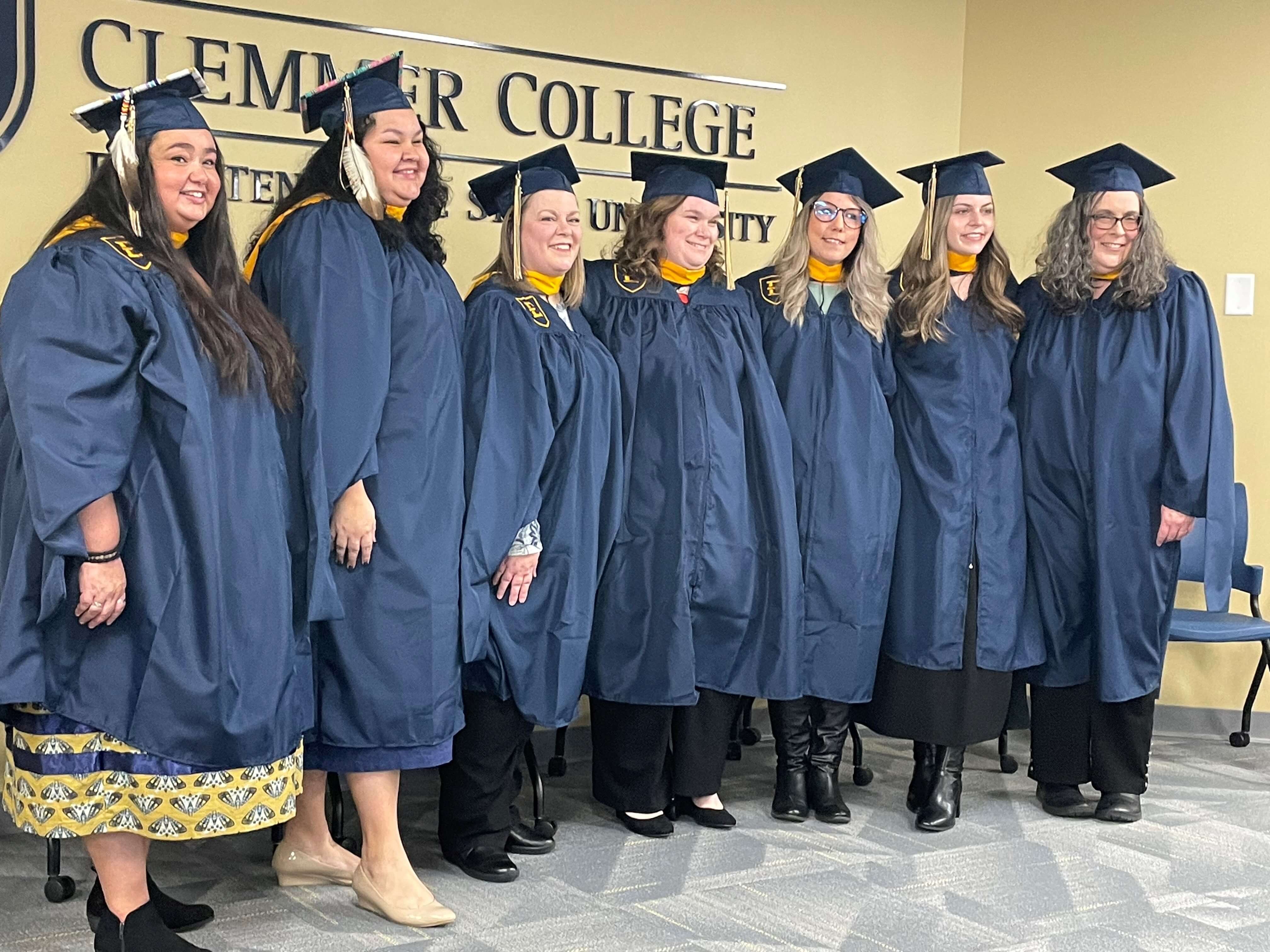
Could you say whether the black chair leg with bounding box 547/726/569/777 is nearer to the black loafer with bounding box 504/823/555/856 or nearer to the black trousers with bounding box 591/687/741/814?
the black trousers with bounding box 591/687/741/814

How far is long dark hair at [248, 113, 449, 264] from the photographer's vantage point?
3072 millimetres

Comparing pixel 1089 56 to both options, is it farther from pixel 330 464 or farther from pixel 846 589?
pixel 330 464

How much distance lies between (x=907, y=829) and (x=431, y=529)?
1.53 m

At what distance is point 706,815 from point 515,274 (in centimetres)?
143

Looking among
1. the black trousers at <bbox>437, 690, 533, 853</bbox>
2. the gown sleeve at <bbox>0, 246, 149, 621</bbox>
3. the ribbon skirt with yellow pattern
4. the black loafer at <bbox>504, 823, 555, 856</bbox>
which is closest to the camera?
the gown sleeve at <bbox>0, 246, 149, 621</bbox>

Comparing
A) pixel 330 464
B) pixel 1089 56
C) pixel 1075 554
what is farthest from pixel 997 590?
pixel 1089 56

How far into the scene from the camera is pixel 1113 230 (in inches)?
150

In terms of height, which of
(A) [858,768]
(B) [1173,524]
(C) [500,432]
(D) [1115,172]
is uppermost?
Answer: (D) [1115,172]

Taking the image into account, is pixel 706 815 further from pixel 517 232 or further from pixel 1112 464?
pixel 517 232

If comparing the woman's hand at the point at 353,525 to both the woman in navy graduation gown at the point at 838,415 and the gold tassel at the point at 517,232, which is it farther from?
the woman in navy graduation gown at the point at 838,415

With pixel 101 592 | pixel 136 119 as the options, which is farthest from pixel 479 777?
pixel 136 119

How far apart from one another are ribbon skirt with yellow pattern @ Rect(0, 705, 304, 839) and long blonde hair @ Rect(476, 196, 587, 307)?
1.28m

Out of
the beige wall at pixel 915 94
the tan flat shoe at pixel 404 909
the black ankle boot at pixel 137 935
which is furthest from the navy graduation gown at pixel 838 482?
the black ankle boot at pixel 137 935

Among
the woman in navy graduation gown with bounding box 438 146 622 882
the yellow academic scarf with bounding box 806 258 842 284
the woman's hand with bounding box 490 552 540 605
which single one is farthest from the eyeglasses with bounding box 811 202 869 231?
the woman's hand with bounding box 490 552 540 605
